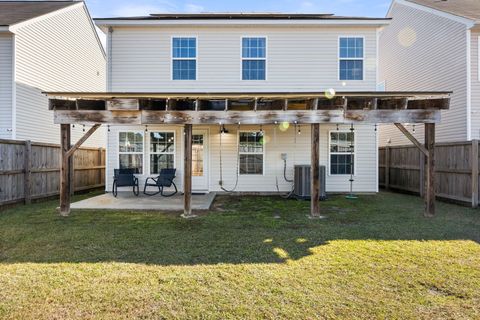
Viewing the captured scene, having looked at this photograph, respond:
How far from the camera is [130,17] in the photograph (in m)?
9.34

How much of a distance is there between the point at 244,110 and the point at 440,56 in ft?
26.9

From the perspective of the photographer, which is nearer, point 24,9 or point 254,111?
point 254,111

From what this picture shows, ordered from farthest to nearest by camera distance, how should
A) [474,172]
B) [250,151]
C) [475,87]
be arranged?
1. [250,151]
2. [475,87]
3. [474,172]

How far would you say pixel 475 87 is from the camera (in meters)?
8.77

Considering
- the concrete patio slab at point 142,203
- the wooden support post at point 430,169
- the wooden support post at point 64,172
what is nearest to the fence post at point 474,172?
the wooden support post at point 430,169

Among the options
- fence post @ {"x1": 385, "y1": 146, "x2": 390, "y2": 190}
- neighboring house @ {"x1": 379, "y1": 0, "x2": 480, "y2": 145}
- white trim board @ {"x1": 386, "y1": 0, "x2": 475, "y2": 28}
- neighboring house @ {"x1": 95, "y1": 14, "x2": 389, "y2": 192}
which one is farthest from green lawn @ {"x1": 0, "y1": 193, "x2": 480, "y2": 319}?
white trim board @ {"x1": 386, "y1": 0, "x2": 475, "y2": 28}

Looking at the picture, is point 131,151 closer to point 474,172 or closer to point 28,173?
point 28,173

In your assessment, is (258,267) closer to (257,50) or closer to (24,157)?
(24,157)

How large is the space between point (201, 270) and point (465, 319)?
2.53 m

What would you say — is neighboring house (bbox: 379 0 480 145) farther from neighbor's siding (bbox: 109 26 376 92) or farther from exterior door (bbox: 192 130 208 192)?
exterior door (bbox: 192 130 208 192)

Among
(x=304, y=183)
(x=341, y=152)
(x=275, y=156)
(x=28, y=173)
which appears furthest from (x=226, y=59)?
(x=28, y=173)

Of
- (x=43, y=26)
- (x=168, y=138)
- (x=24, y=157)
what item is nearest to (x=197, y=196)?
(x=168, y=138)

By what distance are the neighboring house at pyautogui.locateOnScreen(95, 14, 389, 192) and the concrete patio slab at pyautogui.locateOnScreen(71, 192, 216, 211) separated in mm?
1123

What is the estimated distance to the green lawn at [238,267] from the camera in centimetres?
259
